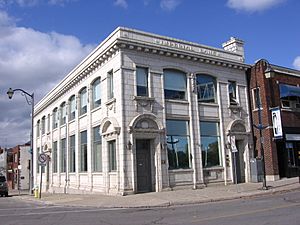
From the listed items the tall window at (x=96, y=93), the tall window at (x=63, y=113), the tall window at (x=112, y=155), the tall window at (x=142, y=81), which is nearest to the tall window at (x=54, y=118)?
the tall window at (x=63, y=113)

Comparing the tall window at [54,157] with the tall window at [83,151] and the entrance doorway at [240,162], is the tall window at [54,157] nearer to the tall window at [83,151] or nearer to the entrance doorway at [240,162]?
the tall window at [83,151]

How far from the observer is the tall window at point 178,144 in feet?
73.2

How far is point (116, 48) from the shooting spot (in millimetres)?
21359

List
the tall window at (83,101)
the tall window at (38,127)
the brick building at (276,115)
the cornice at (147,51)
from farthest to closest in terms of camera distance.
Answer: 1. the tall window at (38,127)
2. the tall window at (83,101)
3. the brick building at (276,115)
4. the cornice at (147,51)

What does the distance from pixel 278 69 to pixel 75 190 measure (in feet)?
57.6

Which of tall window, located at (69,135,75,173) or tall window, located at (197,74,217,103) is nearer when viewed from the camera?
tall window, located at (197,74,217,103)

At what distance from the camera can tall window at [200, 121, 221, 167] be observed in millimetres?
23859

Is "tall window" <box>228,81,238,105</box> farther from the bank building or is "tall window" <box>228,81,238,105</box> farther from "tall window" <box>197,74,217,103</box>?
"tall window" <box>197,74,217,103</box>

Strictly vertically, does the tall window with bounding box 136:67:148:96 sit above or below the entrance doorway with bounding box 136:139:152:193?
above

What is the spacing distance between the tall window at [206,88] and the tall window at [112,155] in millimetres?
6651

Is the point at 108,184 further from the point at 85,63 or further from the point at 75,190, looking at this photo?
the point at 85,63

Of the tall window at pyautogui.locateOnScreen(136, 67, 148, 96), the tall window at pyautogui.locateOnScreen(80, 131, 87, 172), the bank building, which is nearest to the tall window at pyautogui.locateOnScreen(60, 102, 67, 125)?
the bank building

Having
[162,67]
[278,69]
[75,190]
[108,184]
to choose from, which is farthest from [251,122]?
[75,190]

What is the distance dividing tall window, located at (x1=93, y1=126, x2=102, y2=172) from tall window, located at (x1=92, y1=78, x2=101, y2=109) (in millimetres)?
1660
